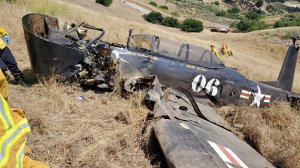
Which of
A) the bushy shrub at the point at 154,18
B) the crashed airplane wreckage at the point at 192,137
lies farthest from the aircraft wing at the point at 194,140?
the bushy shrub at the point at 154,18

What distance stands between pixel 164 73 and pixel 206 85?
45.8 inches

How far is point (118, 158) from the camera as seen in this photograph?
5.31 metres

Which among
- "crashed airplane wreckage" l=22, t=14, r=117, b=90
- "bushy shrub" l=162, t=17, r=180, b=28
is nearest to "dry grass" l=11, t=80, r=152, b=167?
"crashed airplane wreckage" l=22, t=14, r=117, b=90

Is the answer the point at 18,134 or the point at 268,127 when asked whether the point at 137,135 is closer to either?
the point at 18,134

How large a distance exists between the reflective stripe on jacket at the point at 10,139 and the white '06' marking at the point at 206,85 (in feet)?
21.0

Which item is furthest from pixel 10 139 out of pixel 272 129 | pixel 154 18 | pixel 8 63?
pixel 154 18

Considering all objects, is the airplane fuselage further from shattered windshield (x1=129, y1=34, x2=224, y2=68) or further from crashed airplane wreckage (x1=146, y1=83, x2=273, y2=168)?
crashed airplane wreckage (x1=146, y1=83, x2=273, y2=168)

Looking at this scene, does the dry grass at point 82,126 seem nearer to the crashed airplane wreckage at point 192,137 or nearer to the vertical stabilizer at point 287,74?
the crashed airplane wreckage at point 192,137

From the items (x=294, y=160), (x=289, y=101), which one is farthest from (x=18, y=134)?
(x=289, y=101)

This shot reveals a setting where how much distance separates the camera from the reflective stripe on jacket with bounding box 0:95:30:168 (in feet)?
7.81

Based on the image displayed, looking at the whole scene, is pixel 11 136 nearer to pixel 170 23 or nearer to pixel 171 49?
pixel 171 49

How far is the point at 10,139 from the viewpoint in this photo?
8.23 ft

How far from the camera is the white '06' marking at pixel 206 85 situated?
8.84m

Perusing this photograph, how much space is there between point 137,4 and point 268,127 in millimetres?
49226
